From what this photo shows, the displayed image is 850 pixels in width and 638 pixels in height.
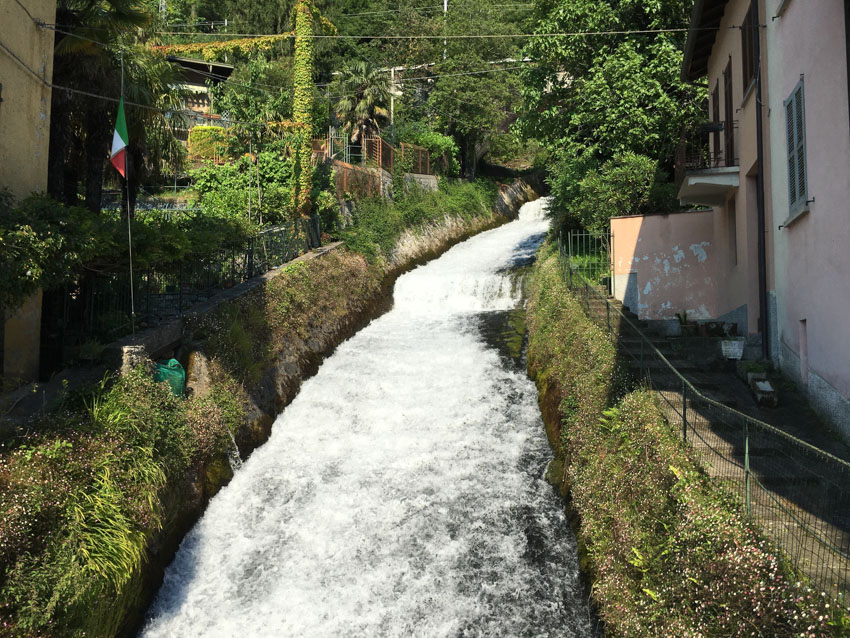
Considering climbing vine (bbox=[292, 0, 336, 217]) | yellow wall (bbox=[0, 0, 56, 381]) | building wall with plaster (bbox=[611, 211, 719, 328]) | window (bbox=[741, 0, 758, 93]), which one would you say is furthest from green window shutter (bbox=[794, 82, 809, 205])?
climbing vine (bbox=[292, 0, 336, 217])

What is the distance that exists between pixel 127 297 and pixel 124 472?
5318 mm

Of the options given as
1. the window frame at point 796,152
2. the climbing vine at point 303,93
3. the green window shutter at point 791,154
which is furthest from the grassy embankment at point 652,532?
the climbing vine at point 303,93

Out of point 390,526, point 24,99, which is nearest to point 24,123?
point 24,99

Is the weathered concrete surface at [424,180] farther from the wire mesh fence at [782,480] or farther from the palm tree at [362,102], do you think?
the wire mesh fence at [782,480]

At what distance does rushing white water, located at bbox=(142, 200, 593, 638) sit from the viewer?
9617mm

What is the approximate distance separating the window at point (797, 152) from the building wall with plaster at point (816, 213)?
17 cm

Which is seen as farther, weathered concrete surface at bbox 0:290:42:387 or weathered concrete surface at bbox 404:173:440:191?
weathered concrete surface at bbox 404:173:440:191

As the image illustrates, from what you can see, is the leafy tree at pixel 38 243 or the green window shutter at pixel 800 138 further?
the green window shutter at pixel 800 138

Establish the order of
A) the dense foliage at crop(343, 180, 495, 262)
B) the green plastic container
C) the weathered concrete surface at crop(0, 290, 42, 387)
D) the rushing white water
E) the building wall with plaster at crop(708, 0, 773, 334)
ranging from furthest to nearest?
the dense foliage at crop(343, 180, 495, 262) → the building wall with plaster at crop(708, 0, 773, 334) → the green plastic container → the weathered concrete surface at crop(0, 290, 42, 387) → the rushing white water

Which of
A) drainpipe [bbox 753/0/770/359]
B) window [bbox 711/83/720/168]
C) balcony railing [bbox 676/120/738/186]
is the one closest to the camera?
drainpipe [bbox 753/0/770/359]

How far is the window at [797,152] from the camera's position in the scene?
10.5 m

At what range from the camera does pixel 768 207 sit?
1264cm

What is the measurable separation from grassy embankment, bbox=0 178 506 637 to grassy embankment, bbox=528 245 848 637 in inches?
238

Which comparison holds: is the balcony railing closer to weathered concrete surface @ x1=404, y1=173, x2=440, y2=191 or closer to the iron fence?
the iron fence
